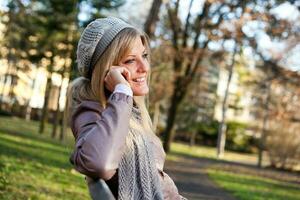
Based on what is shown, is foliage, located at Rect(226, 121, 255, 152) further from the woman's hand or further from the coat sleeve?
the coat sleeve

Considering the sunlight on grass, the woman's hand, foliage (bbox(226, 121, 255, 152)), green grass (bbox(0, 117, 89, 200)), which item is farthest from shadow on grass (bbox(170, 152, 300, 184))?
the woman's hand

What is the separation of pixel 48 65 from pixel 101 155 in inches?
1052

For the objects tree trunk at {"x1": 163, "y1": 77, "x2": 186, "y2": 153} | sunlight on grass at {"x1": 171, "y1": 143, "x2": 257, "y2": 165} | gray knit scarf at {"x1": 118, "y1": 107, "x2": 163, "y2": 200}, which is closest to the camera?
gray knit scarf at {"x1": 118, "y1": 107, "x2": 163, "y2": 200}

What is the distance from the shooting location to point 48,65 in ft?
91.4

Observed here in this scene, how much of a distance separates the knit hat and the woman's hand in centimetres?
9

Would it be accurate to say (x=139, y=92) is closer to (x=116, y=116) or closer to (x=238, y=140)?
(x=116, y=116)

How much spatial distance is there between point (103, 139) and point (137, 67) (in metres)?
0.46

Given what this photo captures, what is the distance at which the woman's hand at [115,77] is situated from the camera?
1.98 meters

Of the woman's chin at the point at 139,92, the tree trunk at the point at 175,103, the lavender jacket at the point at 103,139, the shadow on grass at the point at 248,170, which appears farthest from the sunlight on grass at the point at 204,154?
the lavender jacket at the point at 103,139

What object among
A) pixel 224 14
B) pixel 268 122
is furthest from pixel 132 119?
pixel 268 122

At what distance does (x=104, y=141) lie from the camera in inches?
69.0

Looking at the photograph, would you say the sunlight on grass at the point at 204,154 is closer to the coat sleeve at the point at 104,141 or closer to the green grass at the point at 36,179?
the green grass at the point at 36,179

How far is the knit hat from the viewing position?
2.04m

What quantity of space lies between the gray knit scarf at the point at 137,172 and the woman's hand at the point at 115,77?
7.5 inches
